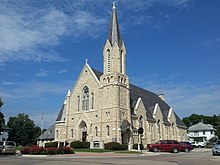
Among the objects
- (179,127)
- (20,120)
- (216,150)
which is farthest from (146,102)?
(20,120)

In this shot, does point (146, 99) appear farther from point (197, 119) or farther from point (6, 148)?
point (197, 119)

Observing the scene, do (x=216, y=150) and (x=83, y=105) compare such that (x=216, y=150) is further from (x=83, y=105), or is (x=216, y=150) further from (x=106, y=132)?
(x=83, y=105)

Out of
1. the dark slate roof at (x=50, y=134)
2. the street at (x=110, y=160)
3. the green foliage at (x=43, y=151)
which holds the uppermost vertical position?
the dark slate roof at (x=50, y=134)

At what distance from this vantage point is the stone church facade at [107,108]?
149 feet

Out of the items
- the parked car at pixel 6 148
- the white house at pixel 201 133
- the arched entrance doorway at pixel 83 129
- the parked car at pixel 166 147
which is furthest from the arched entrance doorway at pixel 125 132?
the white house at pixel 201 133

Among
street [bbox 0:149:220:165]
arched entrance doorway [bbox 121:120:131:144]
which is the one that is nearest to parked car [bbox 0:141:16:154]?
street [bbox 0:149:220:165]

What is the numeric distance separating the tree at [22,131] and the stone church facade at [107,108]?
29.9m

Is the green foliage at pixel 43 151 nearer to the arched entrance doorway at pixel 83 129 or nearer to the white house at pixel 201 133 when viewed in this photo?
the arched entrance doorway at pixel 83 129

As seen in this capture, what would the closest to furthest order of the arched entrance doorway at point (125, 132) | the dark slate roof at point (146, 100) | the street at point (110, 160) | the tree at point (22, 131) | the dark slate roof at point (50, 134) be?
the street at point (110, 160)
the arched entrance doorway at point (125, 132)
the dark slate roof at point (146, 100)
the dark slate roof at point (50, 134)
the tree at point (22, 131)

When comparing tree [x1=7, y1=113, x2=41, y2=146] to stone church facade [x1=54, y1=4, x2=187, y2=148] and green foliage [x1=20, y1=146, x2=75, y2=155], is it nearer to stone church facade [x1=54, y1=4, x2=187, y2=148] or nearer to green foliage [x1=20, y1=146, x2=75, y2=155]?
stone church facade [x1=54, y1=4, x2=187, y2=148]

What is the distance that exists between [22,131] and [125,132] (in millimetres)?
44274

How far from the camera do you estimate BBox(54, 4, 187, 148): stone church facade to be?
149 ft

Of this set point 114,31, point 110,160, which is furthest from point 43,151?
point 114,31

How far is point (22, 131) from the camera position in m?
80.4
